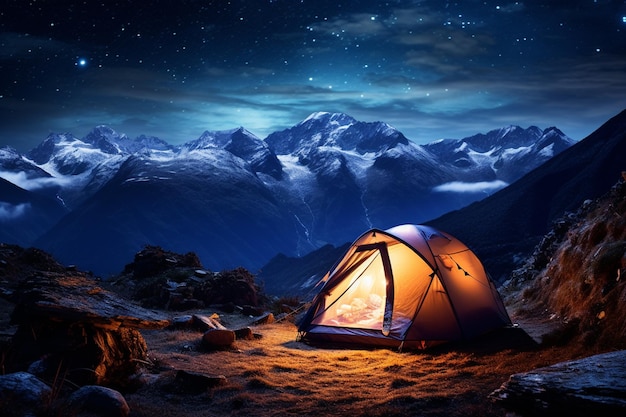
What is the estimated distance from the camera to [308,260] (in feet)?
542

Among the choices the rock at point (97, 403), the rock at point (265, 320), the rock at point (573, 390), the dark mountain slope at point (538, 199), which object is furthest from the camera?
the dark mountain slope at point (538, 199)

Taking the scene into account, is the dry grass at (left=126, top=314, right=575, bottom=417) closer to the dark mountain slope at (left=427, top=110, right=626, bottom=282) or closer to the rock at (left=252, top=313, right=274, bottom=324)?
the rock at (left=252, top=313, right=274, bottom=324)

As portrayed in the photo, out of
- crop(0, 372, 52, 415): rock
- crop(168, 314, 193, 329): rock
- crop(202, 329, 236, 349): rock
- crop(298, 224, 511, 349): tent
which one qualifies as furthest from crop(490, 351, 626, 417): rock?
crop(168, 314, 193, 329): rock

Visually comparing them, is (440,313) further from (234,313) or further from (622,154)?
(622,154)

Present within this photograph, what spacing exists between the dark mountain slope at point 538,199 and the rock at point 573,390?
69.5m

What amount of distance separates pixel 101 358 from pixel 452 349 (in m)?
8.49

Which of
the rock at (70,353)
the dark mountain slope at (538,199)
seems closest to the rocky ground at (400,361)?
the rock at (70,353)

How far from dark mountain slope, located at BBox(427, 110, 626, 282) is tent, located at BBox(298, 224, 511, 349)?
61609 millimetres

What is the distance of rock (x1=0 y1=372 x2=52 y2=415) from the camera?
559 cm

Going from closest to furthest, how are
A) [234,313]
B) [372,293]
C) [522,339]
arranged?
[522,339] < [372,293] < [234,313]

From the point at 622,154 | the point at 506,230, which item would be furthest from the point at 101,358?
the point at 622,154

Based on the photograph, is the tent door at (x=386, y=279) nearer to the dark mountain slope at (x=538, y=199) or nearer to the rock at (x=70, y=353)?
the rock at (x=70, y=353)

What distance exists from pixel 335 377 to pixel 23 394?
610 centimetres

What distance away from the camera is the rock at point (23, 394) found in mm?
5586
